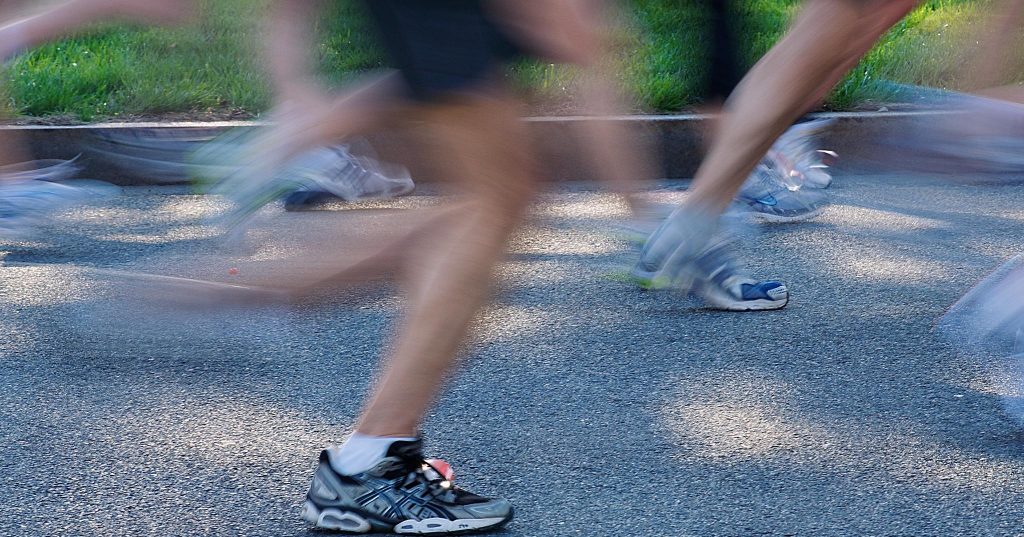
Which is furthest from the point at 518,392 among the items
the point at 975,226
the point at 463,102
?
the point at 975,226

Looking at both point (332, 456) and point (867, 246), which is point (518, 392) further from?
point (867, 246)

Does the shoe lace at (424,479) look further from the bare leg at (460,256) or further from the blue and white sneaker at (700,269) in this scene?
the blue and white sneaker at (700,269)

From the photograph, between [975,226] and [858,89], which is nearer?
[975,226]

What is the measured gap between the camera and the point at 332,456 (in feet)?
8.53

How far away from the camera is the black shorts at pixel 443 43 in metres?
2.32

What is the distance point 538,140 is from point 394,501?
3901mm

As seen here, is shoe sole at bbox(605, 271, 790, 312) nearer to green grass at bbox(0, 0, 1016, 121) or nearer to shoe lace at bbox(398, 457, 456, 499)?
shoe lace at bbox(398, 457, 456, 499)

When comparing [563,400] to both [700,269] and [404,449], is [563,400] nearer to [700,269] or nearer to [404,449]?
[700,269]

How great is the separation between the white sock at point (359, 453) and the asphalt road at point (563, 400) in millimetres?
195

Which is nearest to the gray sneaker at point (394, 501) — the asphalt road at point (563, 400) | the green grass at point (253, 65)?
the asphalt road at point (563, 400)

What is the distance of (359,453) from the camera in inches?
101

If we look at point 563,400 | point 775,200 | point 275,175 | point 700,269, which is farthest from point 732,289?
point 275,175

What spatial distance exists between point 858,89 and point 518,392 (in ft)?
13.3

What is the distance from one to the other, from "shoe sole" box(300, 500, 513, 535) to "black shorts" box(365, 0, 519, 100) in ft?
2.63
